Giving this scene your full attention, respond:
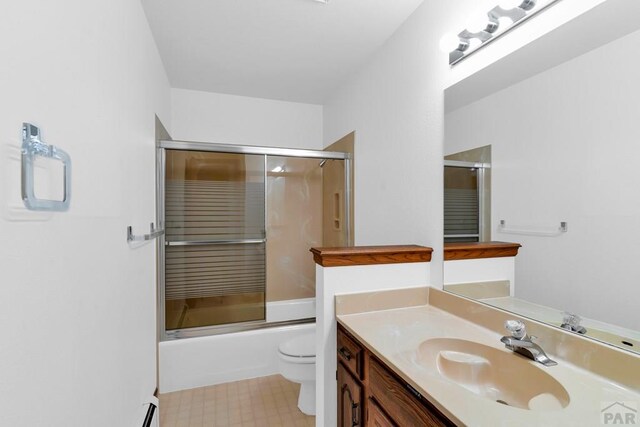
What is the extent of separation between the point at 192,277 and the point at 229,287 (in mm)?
329

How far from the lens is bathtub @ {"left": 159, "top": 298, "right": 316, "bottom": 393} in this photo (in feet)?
7.38

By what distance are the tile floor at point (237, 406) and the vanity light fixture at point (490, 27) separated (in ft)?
7.54

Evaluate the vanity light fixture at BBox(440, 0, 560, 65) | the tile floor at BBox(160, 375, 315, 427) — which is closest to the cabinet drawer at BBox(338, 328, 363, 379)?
the tile floor at BBox(160, 375, 315, 427)

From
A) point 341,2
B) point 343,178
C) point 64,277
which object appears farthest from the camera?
point 343,178

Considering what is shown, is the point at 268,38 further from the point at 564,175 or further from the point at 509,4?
the point at 564,175

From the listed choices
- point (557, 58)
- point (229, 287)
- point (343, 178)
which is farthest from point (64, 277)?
point (343, 178)

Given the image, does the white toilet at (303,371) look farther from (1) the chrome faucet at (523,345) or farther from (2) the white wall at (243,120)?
(2) the white wall at (243,120)

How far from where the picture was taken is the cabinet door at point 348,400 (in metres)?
1.23

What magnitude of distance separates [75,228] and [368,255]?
1169 mm

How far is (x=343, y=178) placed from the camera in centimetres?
278

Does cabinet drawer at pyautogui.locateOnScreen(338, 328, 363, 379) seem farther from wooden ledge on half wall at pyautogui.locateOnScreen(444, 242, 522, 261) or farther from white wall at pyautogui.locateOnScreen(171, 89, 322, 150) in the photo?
white wall at pyautogui.locateOnScreen(171, 89, 322, 150)

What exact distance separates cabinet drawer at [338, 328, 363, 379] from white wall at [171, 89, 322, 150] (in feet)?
7.56

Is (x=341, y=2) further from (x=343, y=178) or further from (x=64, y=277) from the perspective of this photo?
(x=64, y=277)

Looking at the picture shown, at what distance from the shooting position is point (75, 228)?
34.4 inches
